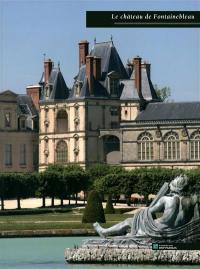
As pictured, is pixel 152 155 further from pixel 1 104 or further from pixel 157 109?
pixel 1 104

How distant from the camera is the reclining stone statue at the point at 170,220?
28.5 meters

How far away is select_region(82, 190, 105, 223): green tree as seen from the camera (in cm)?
4725

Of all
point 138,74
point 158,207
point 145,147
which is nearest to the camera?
point 158,207

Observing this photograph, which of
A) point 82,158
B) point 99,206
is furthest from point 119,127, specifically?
point 99,206

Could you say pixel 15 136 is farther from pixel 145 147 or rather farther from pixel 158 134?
pixel 158 134

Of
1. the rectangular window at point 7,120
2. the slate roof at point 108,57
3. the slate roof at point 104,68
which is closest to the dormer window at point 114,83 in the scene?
the slate roof at point 104,68

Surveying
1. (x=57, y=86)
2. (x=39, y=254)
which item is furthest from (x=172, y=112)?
(x=39, y=254)

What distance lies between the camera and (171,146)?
8225 cm

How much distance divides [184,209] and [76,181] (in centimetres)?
4365

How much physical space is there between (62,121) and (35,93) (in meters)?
3.41

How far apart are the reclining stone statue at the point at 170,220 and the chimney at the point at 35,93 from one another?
61.1m

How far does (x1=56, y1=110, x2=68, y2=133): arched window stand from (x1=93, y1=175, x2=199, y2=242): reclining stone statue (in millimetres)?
58195

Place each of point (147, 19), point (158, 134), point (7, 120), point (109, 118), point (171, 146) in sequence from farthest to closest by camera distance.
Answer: point (7, 120) < point (109, 118) < point (171, 146) < point (158, 134) < point (147, 19)

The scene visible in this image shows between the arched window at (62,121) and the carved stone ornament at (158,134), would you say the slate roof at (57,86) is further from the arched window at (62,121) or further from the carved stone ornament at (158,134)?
the carved stone ornament at (158,134)
